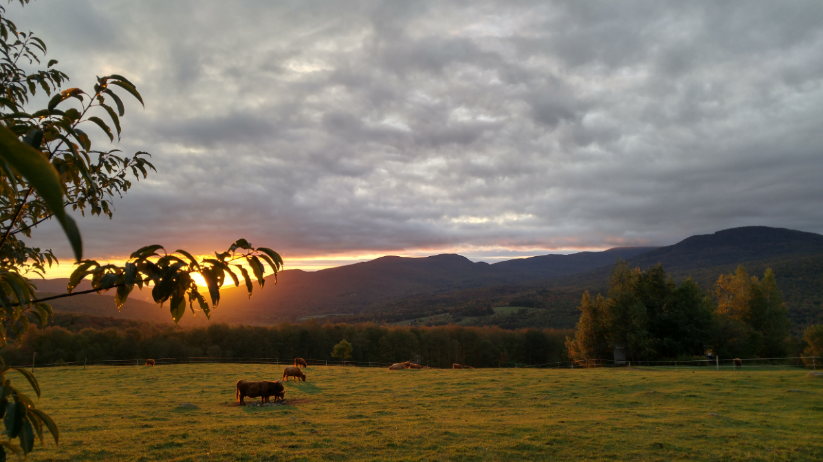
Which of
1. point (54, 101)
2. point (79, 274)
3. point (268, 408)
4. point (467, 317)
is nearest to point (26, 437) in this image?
point (79, 274)

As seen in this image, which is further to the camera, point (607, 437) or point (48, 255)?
point (607, 437)

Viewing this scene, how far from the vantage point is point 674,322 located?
119ft

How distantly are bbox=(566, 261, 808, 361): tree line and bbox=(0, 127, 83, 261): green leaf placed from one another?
41288mm

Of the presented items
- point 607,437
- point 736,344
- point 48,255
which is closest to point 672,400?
point 607,437

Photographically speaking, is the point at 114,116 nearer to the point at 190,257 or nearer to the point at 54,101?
the point at 54,101

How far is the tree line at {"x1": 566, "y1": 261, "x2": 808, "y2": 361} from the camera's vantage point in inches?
1409

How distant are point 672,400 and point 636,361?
838 inches

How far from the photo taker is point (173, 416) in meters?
13.4

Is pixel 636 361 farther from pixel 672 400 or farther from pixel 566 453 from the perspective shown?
pixel 566 453

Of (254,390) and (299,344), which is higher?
(254,390)

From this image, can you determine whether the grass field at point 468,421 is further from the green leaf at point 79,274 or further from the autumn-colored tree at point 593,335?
the autumn-colored tree at point 593,335

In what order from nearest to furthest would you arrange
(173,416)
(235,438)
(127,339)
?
(235,438) < (173,416) < (127,339)

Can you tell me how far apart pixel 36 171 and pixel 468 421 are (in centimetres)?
1326

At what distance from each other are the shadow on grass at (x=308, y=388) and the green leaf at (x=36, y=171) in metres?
20.7
